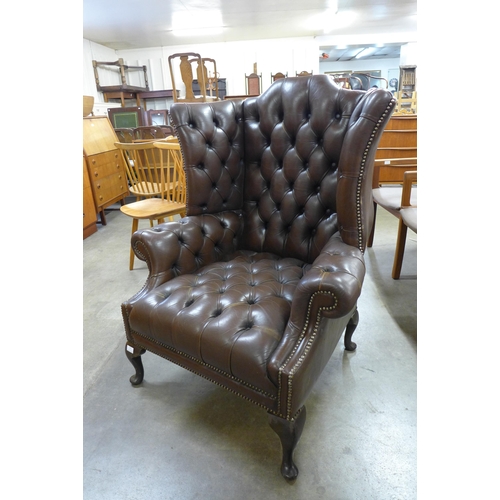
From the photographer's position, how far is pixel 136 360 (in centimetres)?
138

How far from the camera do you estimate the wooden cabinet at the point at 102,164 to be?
3332 millimetres

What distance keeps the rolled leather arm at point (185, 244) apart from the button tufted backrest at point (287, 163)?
0.21 ft

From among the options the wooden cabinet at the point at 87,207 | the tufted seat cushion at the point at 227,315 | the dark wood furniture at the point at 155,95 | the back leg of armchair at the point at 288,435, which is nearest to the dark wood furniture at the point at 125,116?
the dark wood furniture at the point at 155,95

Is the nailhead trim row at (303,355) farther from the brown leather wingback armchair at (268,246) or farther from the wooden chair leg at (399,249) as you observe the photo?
the wooden chair leg at (399,249)

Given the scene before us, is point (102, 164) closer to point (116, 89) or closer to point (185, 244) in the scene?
point (185, 244)

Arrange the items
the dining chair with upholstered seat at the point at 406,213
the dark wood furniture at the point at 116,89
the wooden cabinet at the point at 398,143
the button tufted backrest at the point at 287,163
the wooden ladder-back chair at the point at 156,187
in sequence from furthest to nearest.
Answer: the dark wood furniture at the point at 116,89, the wooden cabinet at the point at 398,143, the wooden ladder-back chair at the point at 156,187, the dining chair with upholstered seat at the point at 406,213, the button tufted backrest at the point at 287,163

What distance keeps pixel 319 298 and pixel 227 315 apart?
326mm

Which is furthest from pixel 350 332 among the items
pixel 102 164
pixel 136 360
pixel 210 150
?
pixel 102 164

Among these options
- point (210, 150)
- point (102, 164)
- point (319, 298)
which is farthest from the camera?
point (102, 164)

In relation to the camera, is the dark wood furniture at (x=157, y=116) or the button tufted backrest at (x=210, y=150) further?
the dark wood furniture at (x=157, y=116)
